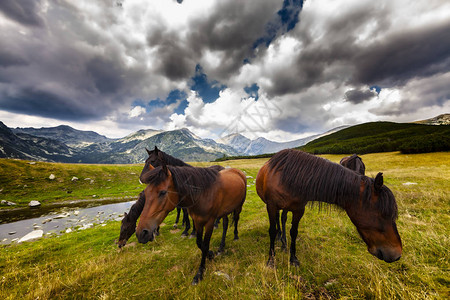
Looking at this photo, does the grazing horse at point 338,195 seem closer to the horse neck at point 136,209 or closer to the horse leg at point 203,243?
the horse leg at point 203,243

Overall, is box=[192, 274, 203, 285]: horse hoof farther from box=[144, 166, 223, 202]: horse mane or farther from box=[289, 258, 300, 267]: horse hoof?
box=[289, 258, 300, 267]: horse hoof

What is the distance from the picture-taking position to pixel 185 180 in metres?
4.28

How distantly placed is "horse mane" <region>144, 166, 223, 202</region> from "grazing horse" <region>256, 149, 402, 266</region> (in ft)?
6.28

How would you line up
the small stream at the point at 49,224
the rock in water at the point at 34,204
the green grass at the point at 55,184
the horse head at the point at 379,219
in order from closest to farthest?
the horse head at the point at 379,219 < the small stream at the point at 49,224 < the rock in water at the point at 34,204 < the green grass at the point at 55,184

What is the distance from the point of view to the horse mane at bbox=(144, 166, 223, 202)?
12.4 ft

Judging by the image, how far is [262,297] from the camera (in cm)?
274

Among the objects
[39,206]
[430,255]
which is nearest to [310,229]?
[430,255]

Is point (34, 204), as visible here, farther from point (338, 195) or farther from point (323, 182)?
point (338, 195)

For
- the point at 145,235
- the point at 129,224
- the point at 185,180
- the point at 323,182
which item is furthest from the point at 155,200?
the point at 129,224

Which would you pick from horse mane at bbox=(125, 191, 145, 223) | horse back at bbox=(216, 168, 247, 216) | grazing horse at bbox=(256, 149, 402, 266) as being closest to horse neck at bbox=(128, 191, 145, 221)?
horse mane at bbox=(125, 191, 145, 223)

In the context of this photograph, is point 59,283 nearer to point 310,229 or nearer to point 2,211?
point 310,229

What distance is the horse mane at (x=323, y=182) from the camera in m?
3.42

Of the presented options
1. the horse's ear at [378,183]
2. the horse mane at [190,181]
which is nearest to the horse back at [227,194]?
the horse mane at [190,181]

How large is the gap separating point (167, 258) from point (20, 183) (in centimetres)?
3655
